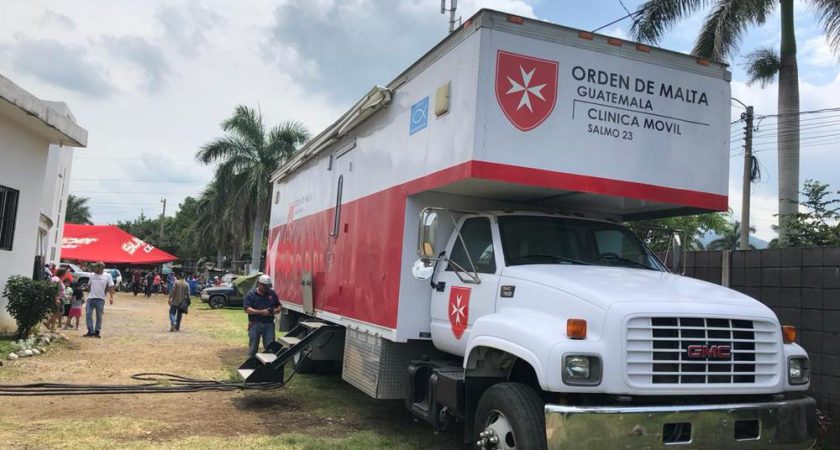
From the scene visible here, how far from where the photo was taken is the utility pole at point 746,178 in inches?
761

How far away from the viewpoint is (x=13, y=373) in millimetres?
9227

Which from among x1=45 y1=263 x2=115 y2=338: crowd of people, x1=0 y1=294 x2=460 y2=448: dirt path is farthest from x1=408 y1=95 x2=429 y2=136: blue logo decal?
x1=45 y1=263 x2=115 y2=338: crowd of people

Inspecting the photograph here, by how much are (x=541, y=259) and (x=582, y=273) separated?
56 cm

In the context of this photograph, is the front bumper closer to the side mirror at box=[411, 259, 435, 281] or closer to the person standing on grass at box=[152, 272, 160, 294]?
the side mirror at box=[411, 259, 435, 281]

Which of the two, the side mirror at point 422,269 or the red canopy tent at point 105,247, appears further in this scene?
the red canopy tent at point 105,247

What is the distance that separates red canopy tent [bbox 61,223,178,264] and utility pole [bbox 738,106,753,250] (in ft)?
97.3

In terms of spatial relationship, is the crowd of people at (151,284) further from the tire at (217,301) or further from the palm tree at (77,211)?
the palm tree at (77,211)

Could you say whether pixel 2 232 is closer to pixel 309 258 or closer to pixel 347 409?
pixel 309 258

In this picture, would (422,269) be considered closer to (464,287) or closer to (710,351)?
(464,287)

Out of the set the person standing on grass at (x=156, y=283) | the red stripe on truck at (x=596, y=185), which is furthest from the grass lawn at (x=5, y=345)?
the person standing on grass at (x=156, y=283)

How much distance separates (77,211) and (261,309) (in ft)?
288

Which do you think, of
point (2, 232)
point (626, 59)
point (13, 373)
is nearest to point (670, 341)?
point (626, 59)

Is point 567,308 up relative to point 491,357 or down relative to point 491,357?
up

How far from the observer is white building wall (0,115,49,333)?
12.0 meters
